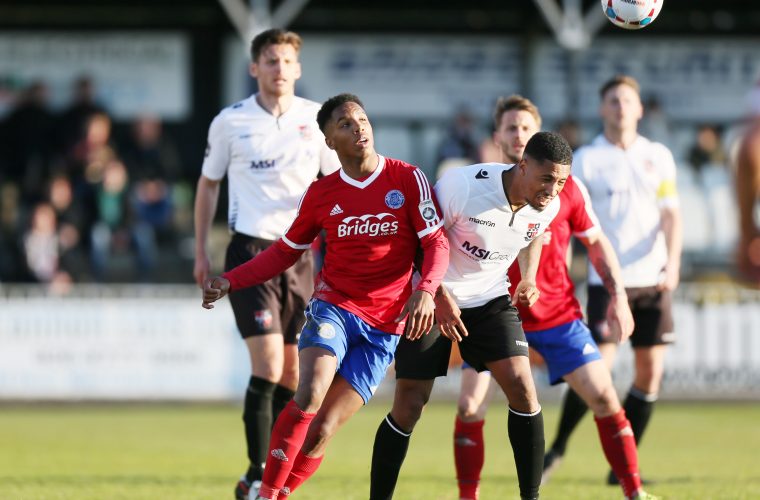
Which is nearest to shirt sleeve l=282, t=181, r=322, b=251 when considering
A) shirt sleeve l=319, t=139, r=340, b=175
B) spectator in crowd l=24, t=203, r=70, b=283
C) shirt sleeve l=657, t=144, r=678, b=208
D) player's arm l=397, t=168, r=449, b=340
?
player's arm l=397, t=168, r=449, b=340

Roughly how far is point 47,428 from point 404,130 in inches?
431

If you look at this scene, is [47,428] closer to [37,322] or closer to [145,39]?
[37,322]

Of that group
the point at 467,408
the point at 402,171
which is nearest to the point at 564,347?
the point at 467,408

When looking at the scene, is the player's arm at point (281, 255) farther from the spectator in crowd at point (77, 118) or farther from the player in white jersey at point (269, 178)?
the spectator in crowd at point (77, 118)

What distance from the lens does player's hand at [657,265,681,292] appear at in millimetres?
9219

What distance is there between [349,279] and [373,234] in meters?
0.29

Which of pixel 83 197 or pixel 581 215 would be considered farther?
pixel 83 197

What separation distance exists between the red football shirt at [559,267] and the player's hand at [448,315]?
38.5 inches

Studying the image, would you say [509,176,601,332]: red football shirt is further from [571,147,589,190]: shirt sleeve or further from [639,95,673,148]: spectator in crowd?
[639,95,673,148]: spectator in crowd

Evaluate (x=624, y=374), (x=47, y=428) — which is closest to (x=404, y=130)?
(x=624, y=374)

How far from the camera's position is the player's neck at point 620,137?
31.0ft

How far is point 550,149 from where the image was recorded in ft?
22.1

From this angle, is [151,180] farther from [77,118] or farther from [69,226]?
[77,118]

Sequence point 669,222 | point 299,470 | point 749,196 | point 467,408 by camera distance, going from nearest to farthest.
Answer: point 749,196
point 299,470
point 467,408
point 669,222
